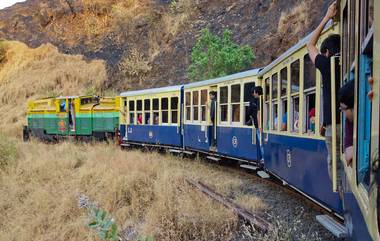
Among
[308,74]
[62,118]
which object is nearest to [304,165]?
[308,74]

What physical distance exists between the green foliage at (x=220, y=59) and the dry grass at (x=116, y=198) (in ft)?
24.9

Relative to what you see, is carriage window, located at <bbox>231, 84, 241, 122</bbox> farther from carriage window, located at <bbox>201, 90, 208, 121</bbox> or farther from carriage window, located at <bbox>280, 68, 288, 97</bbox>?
carriage window, located at <bbox>280, 68, 288, 97</bbox>

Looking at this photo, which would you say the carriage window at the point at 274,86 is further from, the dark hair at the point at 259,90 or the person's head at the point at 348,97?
the person's head at the point at 348,97

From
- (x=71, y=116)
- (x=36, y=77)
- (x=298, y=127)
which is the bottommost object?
(x=298, y=127)

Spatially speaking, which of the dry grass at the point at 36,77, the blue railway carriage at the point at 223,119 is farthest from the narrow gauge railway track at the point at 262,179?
the dry grass at the point at 36,77

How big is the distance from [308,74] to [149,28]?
34508mm

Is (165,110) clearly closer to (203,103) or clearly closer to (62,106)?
(203,103)

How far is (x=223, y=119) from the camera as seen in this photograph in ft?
46.0

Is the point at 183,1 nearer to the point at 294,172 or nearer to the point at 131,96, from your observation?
the point at 131,96

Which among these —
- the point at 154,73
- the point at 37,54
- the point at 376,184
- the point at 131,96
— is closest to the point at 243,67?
the point at 131,96

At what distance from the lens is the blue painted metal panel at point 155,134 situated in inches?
699

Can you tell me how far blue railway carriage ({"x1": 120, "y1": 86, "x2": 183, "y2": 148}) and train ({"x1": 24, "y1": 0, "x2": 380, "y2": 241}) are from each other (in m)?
0.04

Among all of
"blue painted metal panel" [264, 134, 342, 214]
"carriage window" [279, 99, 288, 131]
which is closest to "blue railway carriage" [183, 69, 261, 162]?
"blue painted metal panel" [264, 134, 342, 214]

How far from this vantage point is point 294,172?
26.7 ft
